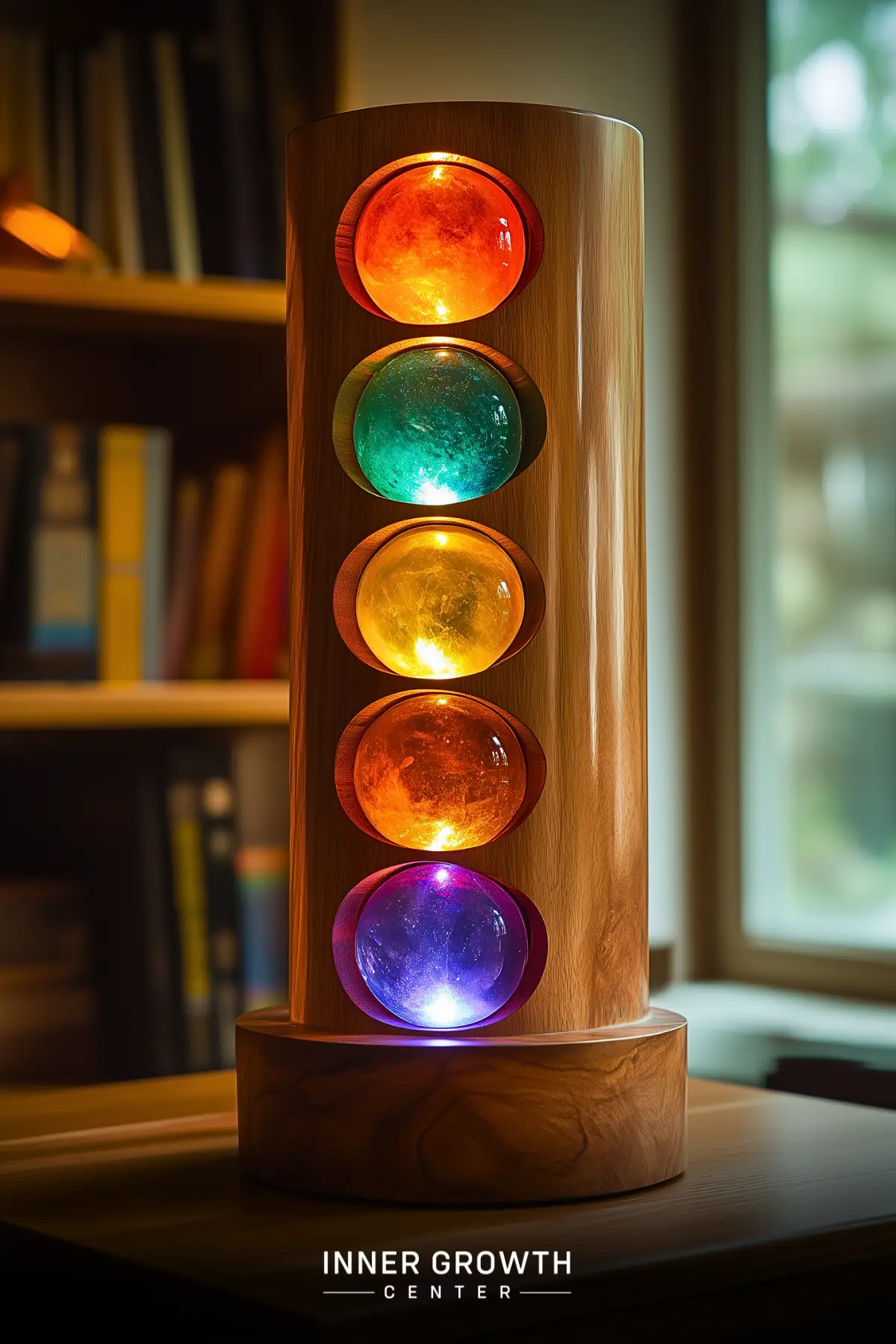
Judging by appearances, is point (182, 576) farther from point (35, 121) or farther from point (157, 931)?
point (35, 121)

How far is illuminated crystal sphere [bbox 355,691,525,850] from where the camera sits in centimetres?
83

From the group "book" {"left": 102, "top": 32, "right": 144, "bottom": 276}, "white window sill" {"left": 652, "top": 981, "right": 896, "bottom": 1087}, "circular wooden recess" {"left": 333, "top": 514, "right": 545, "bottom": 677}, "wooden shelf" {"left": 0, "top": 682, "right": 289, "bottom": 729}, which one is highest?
"book" {"left": 102, "top": 32, "right": 144, "bottom": 276}

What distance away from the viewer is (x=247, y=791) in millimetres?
1747

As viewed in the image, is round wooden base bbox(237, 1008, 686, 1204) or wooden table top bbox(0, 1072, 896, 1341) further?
round wooden base bbox(237, 1008, 686, 1204)

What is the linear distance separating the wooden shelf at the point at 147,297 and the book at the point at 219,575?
17 centimetres

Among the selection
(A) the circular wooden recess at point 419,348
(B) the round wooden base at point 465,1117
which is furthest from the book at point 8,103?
(B) the round wooden base at point 465,1117

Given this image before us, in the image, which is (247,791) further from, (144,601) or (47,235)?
(47,235)

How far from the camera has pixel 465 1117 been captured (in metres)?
0.81

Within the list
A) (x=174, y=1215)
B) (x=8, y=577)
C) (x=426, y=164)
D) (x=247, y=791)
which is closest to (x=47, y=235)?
(x=8, y=577)

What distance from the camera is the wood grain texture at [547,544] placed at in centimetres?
87

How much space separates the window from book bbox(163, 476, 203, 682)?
0.66 meters

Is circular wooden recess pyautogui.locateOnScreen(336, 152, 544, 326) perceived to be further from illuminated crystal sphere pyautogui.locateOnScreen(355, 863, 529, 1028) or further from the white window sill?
the white window sill

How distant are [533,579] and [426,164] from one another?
0.24 meters

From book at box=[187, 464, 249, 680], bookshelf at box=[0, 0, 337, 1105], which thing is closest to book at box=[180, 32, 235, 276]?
bookshelf at box=[0, 0, 337, 1105]
